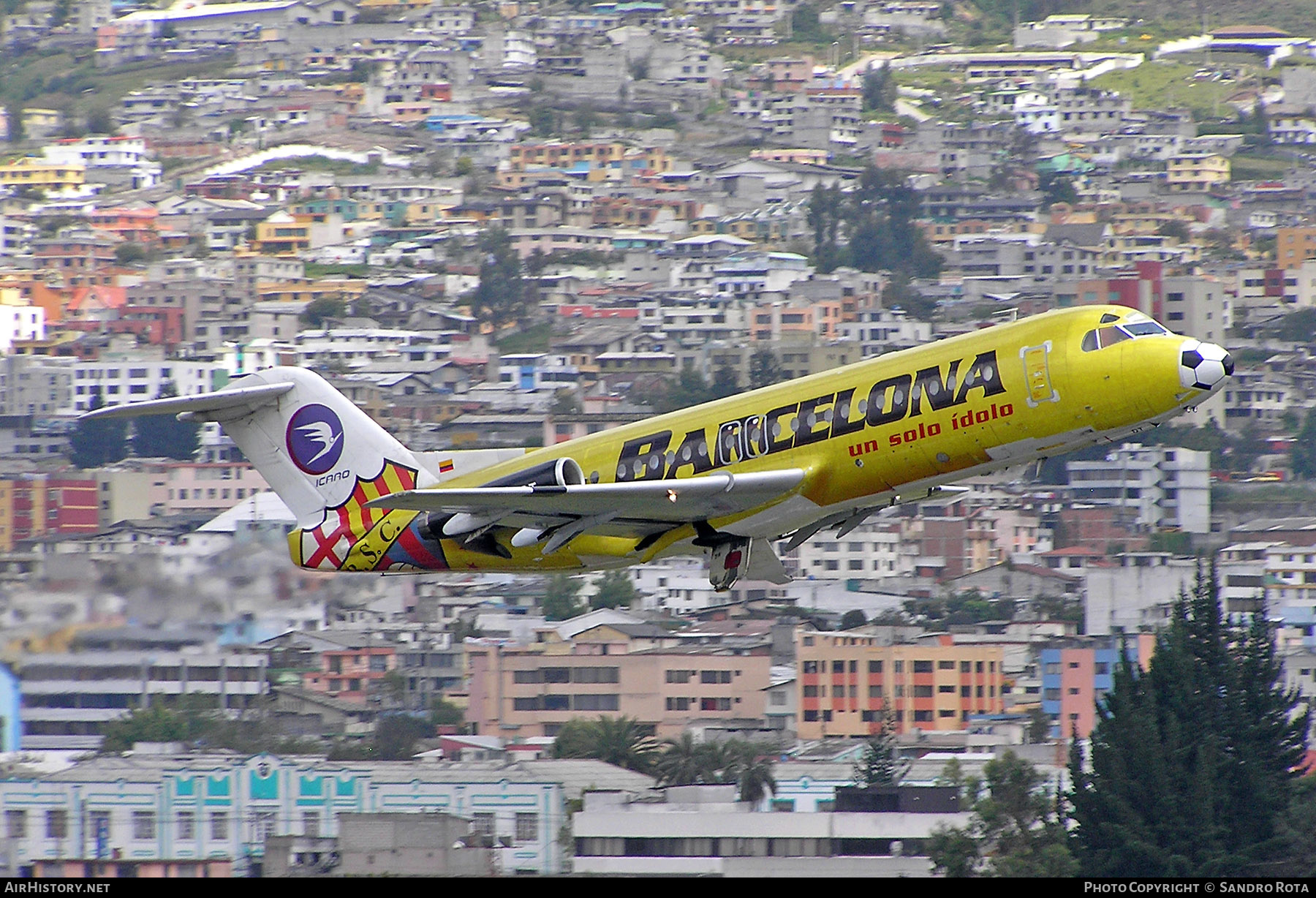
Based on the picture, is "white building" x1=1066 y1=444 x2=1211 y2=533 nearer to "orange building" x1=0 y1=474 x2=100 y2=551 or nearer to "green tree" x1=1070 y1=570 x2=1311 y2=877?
"green tree" x1=1070 y1=570 x2=1311 y2=877

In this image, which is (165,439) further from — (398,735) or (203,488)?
(398,735)

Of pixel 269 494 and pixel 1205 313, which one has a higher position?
pixel 1205 313

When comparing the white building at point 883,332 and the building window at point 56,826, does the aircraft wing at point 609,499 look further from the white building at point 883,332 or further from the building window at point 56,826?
the white building at point 883,332

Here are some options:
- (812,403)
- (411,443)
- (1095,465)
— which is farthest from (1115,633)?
(812,403)

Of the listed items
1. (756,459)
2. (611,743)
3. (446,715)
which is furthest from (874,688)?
(756,459)
